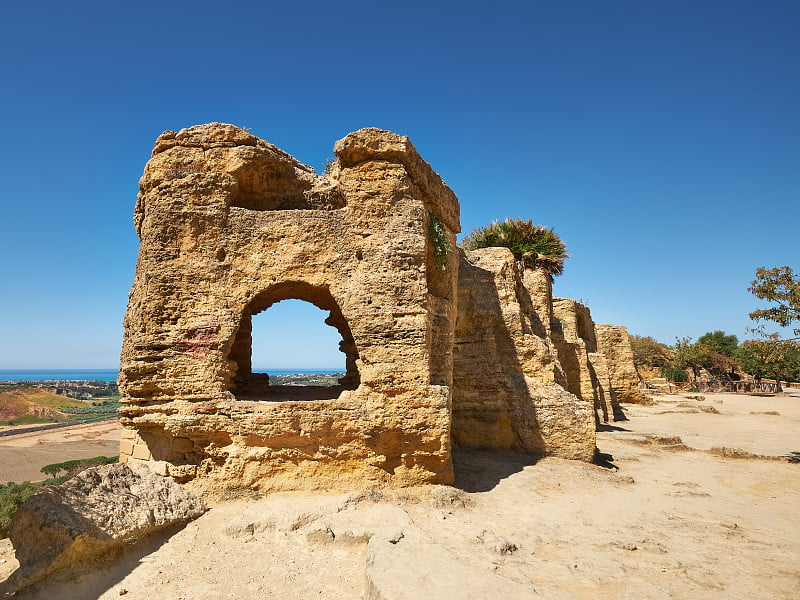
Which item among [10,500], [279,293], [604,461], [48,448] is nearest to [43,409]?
[48,448]

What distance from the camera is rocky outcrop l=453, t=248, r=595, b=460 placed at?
404 inches

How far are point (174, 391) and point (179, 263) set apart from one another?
7.02ft

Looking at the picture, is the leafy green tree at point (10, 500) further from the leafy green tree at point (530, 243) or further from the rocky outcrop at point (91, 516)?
the leafy green tree at point (530, 243)

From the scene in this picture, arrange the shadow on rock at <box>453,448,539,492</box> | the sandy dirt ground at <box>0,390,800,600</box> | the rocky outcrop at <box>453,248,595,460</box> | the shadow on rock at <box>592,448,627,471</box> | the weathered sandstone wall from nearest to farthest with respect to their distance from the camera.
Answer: the sandy dirt ground at <box>0,390,800,600</box> < the shadow on rock at <box>453,448,539,492</box> < the rocky outcrop at <box>453,248,595,460</box> < the shadow on rock at <box>592,448,627,471</box> < the weathered sandstone wall

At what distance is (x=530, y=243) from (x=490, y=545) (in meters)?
12.6

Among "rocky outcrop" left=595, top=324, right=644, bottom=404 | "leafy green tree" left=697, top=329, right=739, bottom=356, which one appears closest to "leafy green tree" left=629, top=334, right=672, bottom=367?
"leafy green tree" left=697, top=329, right=739, bottom=356

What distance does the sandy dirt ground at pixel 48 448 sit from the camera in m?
22.8

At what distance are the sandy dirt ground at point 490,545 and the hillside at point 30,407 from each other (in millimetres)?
50906

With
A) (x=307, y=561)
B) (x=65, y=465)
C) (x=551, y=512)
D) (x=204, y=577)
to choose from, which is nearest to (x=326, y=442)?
(x=307, y=561)

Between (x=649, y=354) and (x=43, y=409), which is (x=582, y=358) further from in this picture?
(x=43, y=409)

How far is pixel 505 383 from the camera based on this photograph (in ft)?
34.8

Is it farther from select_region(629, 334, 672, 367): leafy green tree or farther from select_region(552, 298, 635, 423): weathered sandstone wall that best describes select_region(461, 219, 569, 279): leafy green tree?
select_region(629, 334, 672, 367): leafy green tree

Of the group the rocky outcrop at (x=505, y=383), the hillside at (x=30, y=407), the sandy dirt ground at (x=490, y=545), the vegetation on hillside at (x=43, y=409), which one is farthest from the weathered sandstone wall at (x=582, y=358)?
the hillside at (x=30, y=407)

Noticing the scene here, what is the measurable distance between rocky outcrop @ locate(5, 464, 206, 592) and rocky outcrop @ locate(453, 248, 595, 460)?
6.41 m
